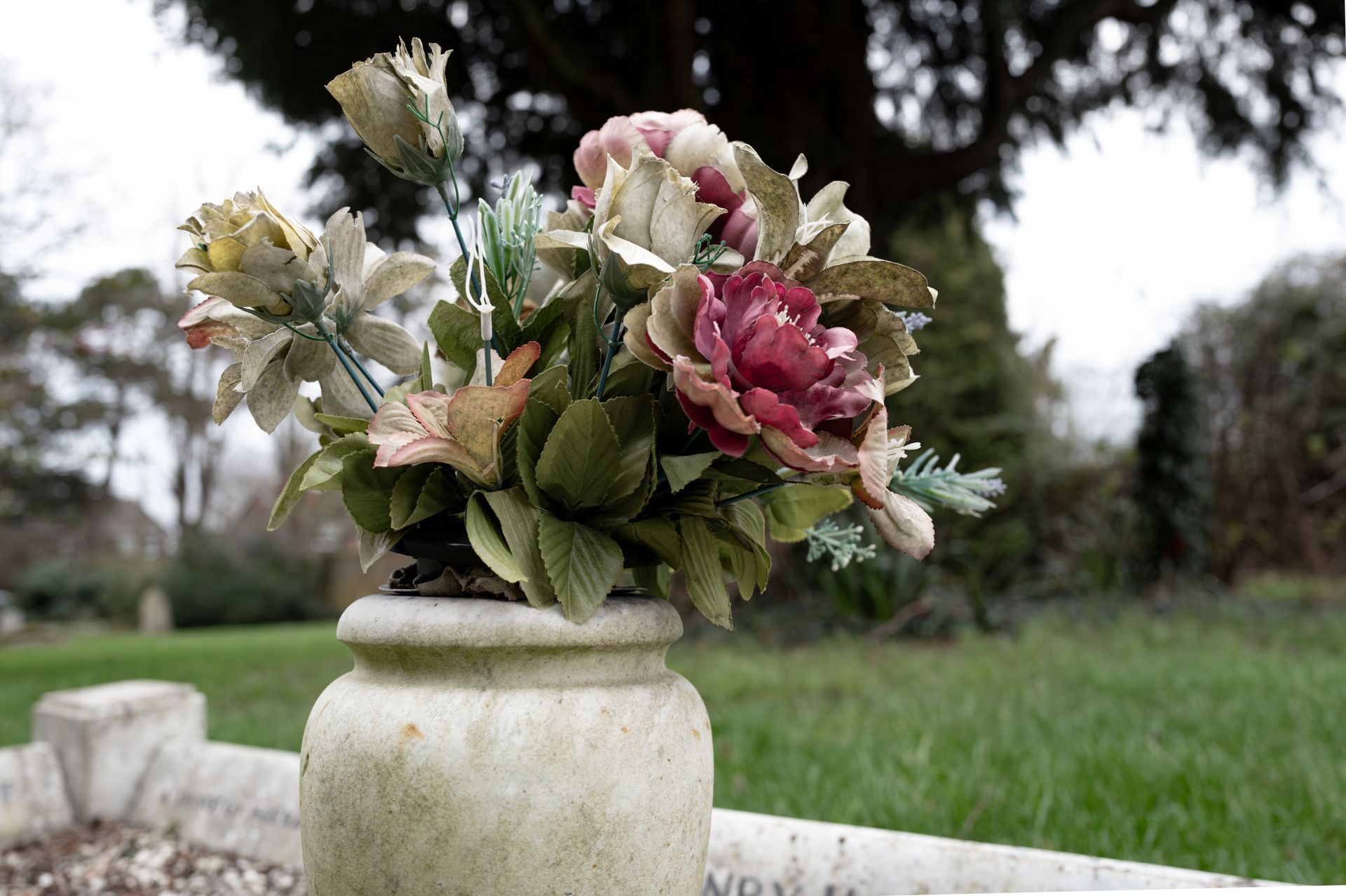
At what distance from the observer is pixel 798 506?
1.01 metres

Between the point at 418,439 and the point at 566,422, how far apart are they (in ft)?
0.41

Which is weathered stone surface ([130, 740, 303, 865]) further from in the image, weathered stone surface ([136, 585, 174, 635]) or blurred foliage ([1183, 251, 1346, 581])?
weathered stone surface ([136, 585, 174, 635])

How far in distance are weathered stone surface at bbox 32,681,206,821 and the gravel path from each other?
115 mm

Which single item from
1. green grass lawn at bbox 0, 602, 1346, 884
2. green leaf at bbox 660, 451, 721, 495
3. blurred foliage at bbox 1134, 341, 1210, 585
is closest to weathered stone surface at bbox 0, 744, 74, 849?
green grass lawn at bbox 0, 602, 1346, 884

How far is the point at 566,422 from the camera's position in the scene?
0.78m

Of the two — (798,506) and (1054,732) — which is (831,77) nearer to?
(1054,732)

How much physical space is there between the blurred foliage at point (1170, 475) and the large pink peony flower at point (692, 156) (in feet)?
21.2

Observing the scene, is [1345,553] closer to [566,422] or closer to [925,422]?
[925,422]

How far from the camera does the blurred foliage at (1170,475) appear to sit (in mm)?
6348

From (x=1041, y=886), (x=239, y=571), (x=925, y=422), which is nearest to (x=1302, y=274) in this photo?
(x=925, y=422)

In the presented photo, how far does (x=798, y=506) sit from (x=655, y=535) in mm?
217

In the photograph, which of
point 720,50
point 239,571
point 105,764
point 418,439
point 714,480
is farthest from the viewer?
point 239,571

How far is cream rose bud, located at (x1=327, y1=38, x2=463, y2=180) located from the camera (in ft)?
2.58

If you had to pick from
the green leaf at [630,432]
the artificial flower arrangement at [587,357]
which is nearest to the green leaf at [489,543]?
the artificial flower arrangement at [587,357]
